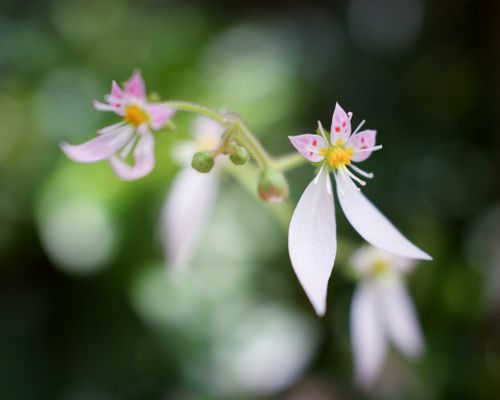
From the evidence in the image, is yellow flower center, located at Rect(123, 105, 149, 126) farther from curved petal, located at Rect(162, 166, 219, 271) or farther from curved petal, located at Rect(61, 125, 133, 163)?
curved petal, located at Rect(162, 166, 219, 271)

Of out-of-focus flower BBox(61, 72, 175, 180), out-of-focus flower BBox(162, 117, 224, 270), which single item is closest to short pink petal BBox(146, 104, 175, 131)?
out-of-focus flower BBox(61, 72, 175, 180)

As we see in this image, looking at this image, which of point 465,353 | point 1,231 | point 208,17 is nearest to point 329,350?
point 465,353

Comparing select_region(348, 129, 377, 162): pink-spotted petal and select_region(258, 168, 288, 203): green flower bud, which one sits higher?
select_region(258, 168, 288, 203): green flower bud

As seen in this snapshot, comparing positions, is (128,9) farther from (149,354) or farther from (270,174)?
(270,174)

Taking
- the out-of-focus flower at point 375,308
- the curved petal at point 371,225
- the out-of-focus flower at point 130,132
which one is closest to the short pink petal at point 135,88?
the out-of-focus flower at point 130,132

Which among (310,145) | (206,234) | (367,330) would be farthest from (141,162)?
(206,234)

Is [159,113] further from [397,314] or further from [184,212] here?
[397,314]
